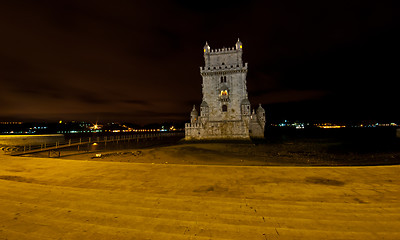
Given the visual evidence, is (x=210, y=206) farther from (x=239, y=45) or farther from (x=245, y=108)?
(x=239, y=45)

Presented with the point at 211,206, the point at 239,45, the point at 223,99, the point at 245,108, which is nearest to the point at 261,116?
the point at 245,108

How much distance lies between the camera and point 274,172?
7242 millimetres

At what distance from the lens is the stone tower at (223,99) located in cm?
3403

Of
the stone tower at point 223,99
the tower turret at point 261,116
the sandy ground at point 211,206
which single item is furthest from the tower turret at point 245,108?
the sandy ground at point 211,206

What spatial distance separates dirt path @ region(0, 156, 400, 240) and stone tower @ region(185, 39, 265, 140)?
26701 mm

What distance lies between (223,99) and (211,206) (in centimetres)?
3123

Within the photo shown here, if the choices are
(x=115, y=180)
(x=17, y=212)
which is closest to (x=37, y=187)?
(x=17, y=212)

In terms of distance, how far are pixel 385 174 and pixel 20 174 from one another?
582 inches

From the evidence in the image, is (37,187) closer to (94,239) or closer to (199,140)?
(94,239)

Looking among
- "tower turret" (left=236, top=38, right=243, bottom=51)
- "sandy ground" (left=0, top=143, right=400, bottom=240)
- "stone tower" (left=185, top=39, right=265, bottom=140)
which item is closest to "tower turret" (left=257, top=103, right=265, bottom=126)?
"stone tower" (left=185, top=39, right=265, bottom=140)

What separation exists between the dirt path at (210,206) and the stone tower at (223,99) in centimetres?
2670

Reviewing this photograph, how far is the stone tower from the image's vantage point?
34031 mm

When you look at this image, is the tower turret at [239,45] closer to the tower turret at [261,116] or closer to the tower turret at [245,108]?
the tower turret at [245,108]

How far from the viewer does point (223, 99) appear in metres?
34.6
